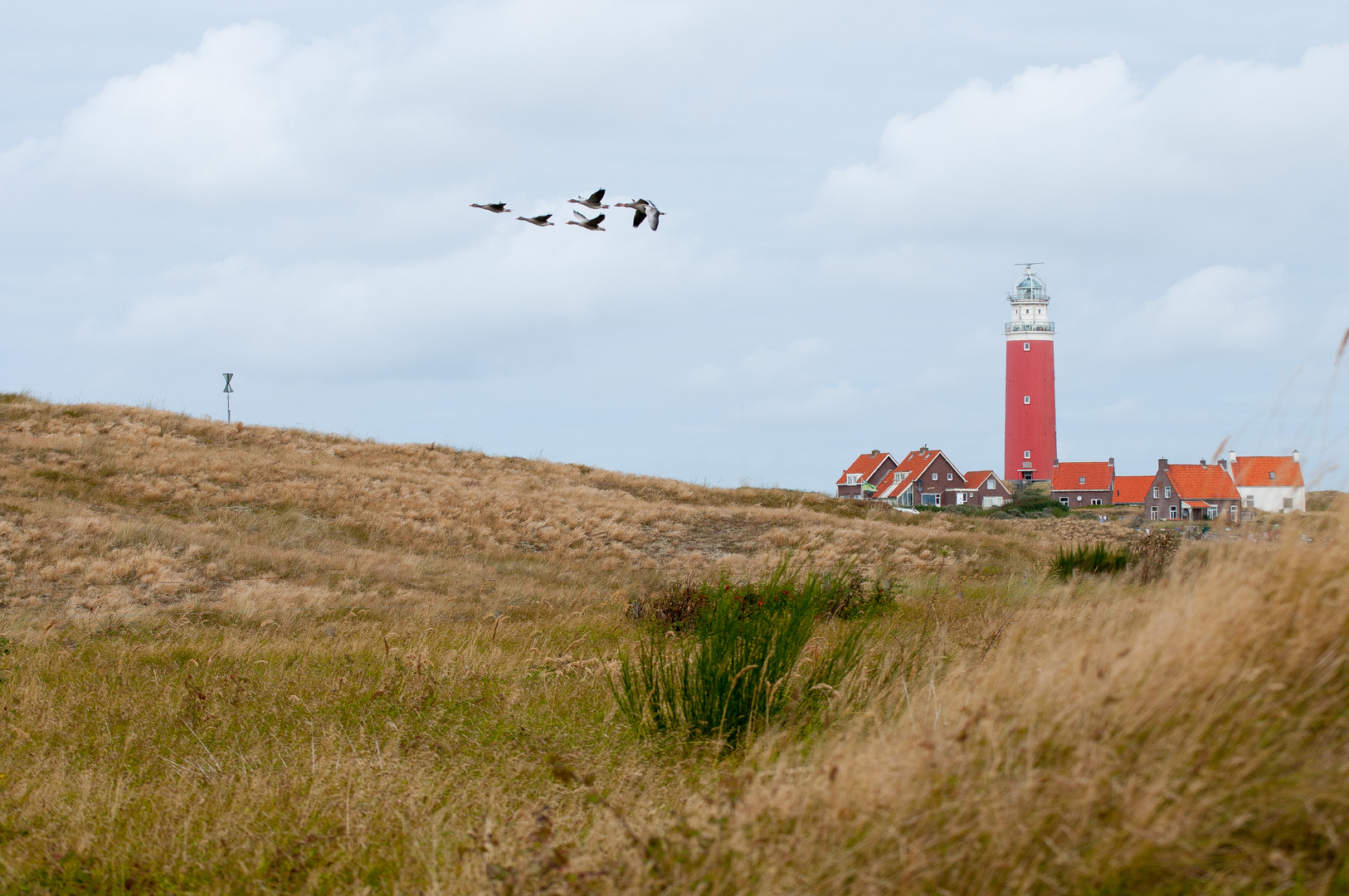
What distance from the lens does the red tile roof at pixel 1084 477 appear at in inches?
2344

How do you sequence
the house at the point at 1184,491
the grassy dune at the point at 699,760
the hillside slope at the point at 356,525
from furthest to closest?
the house at the point at 1184,491, the hillside slope at the point at 356,525, the grassy dune at the point at 699,760

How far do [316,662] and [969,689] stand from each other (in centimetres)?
647

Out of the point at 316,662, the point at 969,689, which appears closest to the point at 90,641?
the point at 316,662

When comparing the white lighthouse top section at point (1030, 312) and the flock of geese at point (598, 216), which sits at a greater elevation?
the white lighthouse top section at point (1030, 312)

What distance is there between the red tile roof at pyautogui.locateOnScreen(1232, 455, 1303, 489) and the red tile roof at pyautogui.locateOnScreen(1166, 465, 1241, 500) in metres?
47.1

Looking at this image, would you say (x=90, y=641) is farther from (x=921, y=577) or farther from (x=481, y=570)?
(x=921, y=577)

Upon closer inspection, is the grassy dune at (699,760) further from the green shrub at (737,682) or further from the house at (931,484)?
the house at (931,484)

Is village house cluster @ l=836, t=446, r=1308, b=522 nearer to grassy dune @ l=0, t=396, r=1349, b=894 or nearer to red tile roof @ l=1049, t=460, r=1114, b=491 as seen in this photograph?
red tile roof @ l=1049, t=460, r=1114, b=491

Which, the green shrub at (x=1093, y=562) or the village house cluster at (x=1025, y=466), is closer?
the green shrub at (x=1093, y=562)

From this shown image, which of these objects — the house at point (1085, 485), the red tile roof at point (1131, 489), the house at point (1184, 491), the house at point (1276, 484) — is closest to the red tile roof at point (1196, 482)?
the house at point (1184, 491)

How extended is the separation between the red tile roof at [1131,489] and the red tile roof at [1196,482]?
4.21 m

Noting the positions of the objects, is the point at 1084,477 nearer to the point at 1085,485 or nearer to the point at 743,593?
the point at 1085,485

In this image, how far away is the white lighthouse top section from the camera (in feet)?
202

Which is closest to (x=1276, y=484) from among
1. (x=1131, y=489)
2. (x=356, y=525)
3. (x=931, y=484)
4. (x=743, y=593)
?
(x=743, y=593)
